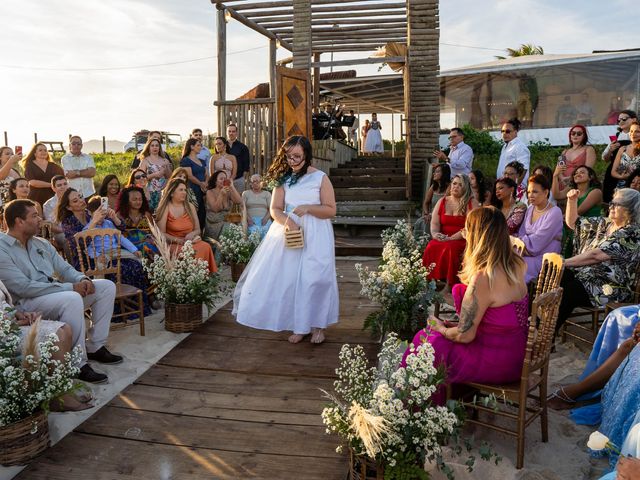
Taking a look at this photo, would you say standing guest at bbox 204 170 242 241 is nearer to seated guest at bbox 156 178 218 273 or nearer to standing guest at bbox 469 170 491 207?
seated guest at bbox 156 178 218 273

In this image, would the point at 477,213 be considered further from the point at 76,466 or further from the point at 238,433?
the point at 76,466

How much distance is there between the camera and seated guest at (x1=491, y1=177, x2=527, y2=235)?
5961mm

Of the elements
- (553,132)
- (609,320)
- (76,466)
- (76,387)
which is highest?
(553,132)

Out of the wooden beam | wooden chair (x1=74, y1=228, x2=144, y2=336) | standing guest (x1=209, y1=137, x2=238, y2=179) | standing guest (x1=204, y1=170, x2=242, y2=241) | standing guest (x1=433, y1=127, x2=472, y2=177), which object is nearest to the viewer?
wooden chair (x1=74, y1=228, x2=144, y2=336)

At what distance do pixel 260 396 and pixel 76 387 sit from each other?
1267 millimetres

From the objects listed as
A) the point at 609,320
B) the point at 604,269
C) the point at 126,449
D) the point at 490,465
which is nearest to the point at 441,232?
the point at 604,269

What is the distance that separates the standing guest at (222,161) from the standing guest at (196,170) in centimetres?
35

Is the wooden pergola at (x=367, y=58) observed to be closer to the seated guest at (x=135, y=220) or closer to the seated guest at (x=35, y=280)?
the seated guest at (x=135, y=220)

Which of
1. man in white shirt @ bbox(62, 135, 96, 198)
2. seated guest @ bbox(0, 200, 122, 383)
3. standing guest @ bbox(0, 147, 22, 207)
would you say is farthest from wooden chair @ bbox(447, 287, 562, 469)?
man in white shirt @ bbox(62, 135, 96, 198)

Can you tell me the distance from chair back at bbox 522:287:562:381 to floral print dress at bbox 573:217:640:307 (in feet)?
5.57

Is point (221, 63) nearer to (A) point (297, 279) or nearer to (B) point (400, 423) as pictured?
(A) point (297, 279)

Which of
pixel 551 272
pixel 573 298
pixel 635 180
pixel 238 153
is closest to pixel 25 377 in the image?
pixel 551 272

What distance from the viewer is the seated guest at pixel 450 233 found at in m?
6.18

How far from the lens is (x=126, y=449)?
10.7 feet
